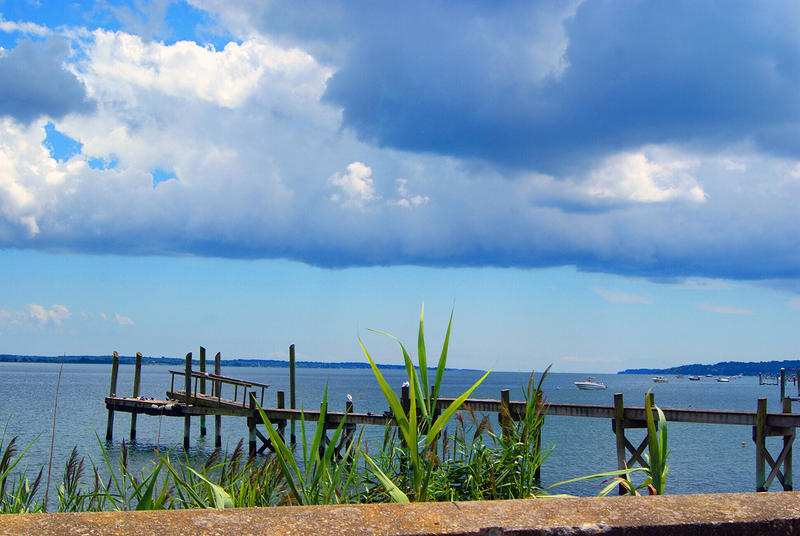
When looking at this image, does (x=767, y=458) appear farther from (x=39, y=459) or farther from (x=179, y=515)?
(x=39, y=459)

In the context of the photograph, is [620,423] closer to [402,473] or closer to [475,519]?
[402,473]

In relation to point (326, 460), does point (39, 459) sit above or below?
below

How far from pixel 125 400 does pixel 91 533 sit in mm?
29924

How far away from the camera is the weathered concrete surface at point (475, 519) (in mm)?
2256

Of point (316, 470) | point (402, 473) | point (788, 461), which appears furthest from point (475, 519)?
point (788, 461)

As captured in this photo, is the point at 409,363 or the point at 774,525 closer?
the point at 774,525

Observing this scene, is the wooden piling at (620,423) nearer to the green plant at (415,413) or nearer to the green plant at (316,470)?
the green plant at (415,413)

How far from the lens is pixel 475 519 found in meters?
2.43

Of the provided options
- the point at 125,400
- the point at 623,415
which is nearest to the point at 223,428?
the point at 125,400

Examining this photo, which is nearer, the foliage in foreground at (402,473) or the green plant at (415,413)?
the green plant at (415,413)

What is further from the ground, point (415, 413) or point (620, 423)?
point (415, 413)

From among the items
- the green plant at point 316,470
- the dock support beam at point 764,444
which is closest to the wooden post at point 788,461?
the dock support beam at point 764,444

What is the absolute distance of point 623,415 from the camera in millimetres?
18000

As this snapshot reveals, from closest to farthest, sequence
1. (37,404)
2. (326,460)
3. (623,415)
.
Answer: (326,460)
(623,415)
(37,404)
